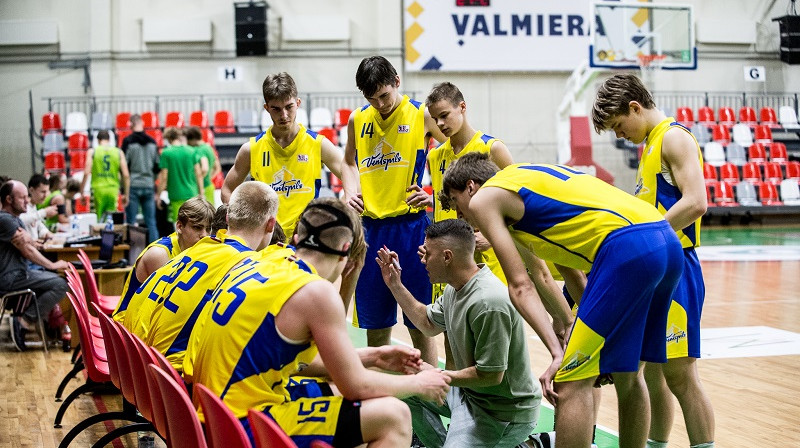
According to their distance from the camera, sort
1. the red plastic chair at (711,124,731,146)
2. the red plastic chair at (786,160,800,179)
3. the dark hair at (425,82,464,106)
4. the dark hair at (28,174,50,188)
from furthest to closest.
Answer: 1. the red plastic chair at (711,124,731,146)
2. the red plastic chair at (786,160,800,179)
3. the dark hair at (28,174,50,188)
4. the dark hair at (425,82,464,106)

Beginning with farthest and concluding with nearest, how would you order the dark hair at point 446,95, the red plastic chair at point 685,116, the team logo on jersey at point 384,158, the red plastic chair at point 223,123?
the red plastic chair at point 685,116 → the red plastic chair at point 223,123 → the team logo on jersey at point 384,158 → the dark hair at point 446,95

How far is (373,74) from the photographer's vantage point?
15.0 feet

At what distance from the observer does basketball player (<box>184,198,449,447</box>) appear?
249cm

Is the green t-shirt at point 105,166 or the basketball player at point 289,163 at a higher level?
the basketball player at point 289,163

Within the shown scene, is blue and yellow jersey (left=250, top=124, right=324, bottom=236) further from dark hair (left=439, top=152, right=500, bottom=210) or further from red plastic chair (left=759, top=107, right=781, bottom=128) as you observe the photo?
red plastic chair (left=759, top=107, right=781, bottom=128)

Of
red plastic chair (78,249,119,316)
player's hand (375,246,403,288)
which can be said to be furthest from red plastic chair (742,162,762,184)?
player's hand (375,246,403,288)

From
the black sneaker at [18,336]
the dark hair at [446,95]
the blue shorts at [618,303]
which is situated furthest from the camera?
the black sneaker at [18,336]

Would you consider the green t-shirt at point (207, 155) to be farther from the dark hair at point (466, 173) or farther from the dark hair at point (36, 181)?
the dark hair at point (466, 173)

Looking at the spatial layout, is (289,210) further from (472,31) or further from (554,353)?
(472,31)

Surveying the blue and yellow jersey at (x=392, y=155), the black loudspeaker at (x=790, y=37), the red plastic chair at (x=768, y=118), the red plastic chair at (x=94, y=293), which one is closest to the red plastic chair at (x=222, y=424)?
the blue and yellow jersey at (x=392, y=155)

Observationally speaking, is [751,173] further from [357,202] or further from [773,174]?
[357,202]

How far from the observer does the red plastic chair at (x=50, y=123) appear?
17219mm

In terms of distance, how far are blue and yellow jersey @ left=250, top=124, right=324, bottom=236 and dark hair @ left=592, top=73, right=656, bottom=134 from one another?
6.56ft

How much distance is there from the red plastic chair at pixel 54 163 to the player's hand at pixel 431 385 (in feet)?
50.0
